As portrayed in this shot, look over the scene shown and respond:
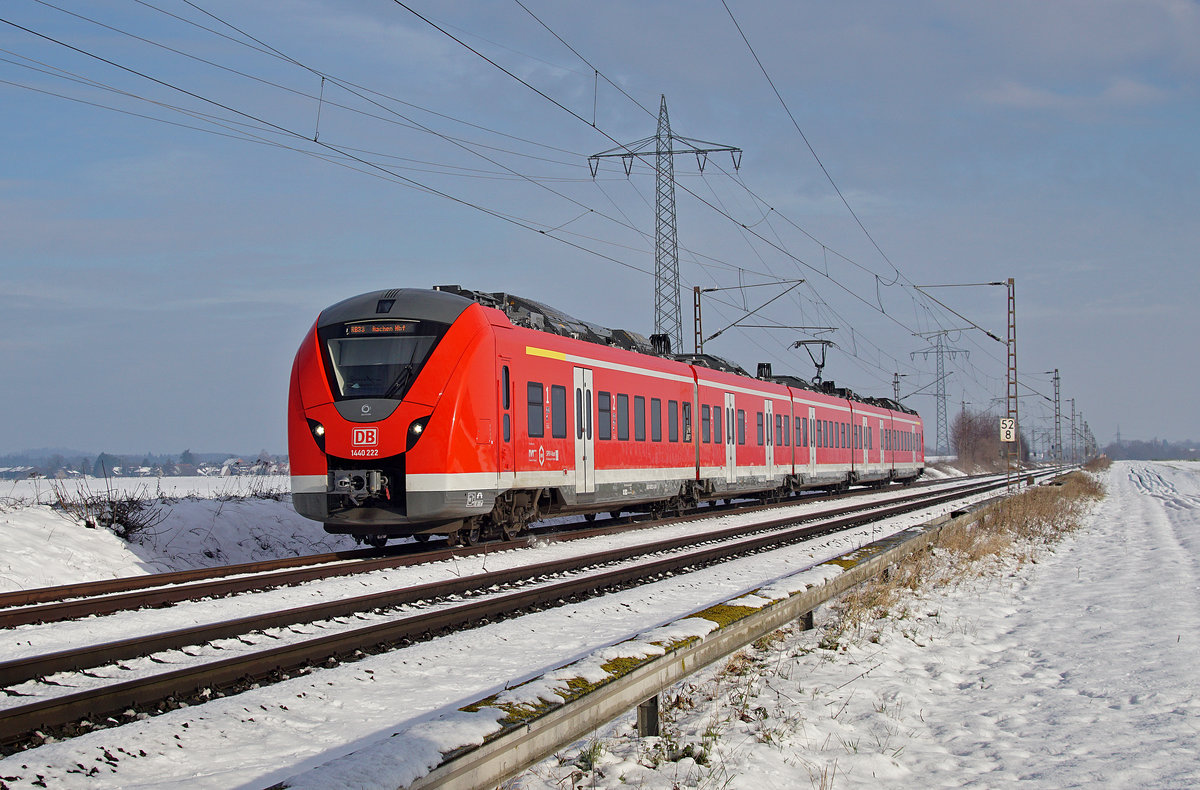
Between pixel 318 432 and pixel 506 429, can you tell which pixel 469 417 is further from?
pixel 318 432

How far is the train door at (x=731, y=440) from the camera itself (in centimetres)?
2420

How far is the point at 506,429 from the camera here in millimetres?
14109

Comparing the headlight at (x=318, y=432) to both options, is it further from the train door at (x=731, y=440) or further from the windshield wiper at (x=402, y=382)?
the train door at (x=731, y=440)

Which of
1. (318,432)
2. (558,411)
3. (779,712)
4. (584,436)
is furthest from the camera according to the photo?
(584,436)

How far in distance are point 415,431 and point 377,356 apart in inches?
47.7

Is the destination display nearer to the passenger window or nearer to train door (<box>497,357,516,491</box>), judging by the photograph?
train door (<box>497,357,516,491</box>)

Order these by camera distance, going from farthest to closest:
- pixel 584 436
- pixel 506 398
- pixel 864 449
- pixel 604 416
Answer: pixel 864 449 < pixel 604 416 < pixel 584 436 < pixel 506 398

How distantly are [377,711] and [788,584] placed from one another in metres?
3.51

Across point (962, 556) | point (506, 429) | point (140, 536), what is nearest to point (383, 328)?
point (506, 429)

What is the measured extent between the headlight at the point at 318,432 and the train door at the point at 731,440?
42.5ft

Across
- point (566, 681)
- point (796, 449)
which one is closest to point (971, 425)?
point (796, 449)

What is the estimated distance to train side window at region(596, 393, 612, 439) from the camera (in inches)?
681

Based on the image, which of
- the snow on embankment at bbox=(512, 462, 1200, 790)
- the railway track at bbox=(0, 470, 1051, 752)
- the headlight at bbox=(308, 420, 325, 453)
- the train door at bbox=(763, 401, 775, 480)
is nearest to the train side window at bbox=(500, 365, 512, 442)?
the railway track at bbox=(0, 470, 1051, 752)

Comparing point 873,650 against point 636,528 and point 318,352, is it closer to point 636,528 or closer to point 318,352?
point 318,352
